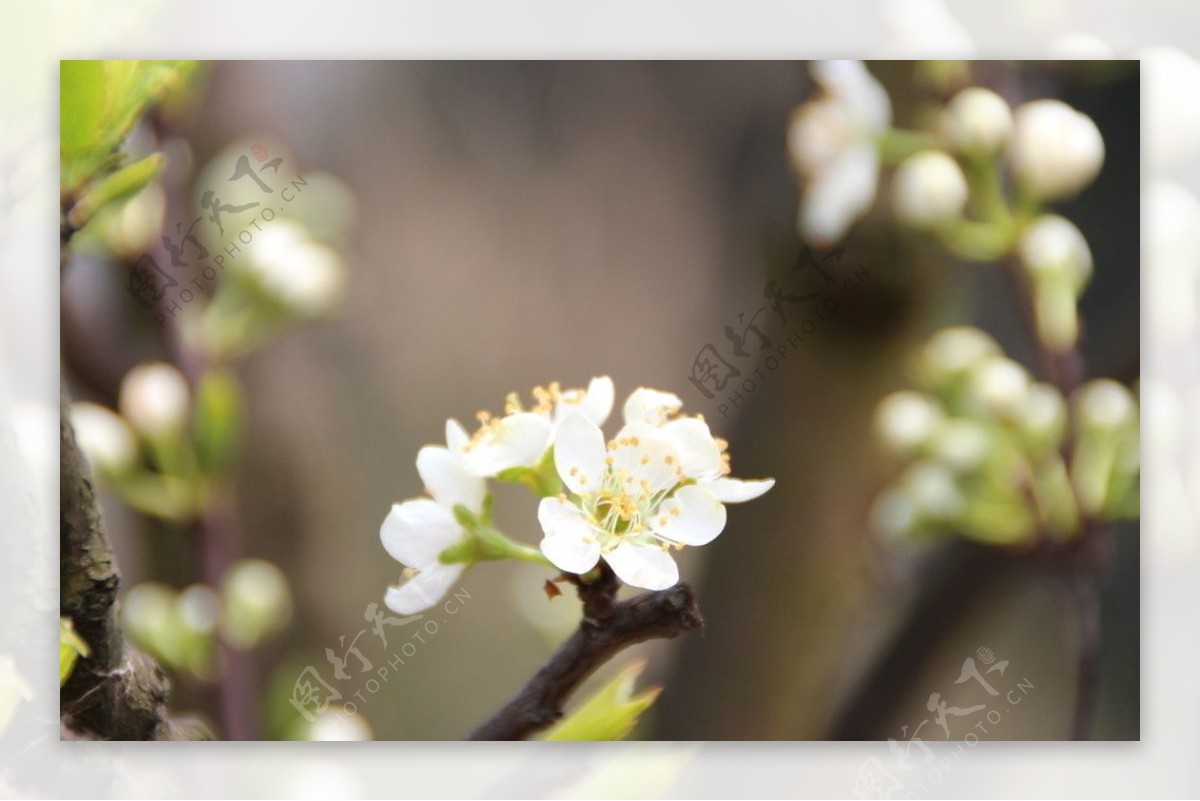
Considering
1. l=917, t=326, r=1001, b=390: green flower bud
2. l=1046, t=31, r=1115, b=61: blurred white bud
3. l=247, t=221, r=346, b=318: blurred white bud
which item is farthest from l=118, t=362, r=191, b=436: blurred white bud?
l=1046, t=31, r=1115, b=61: blurred white bud

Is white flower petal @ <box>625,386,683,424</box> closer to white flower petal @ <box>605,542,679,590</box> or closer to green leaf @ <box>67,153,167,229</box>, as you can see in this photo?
white flower petal @ <box>605,542,679,590</box>

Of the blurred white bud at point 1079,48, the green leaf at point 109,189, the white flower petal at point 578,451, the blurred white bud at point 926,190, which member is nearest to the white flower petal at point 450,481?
the white flower petal at point 578,451

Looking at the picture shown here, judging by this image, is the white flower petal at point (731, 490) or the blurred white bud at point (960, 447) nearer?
the white flower petal at point (731, 490)

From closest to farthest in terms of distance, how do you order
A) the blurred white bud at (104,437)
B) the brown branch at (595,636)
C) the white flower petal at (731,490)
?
the brown branch at (595,636), the white flower petal at (731,490), the blurred white bud at (104,437)

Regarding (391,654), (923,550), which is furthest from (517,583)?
(923,550)

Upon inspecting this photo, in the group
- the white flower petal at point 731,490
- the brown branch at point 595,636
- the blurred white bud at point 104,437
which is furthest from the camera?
the blurred white bud at point 104,437

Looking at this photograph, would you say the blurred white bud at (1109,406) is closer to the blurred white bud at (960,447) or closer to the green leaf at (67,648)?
the blurred white bud at (960,447)

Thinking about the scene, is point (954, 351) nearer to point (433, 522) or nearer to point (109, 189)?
point (433, 522)
